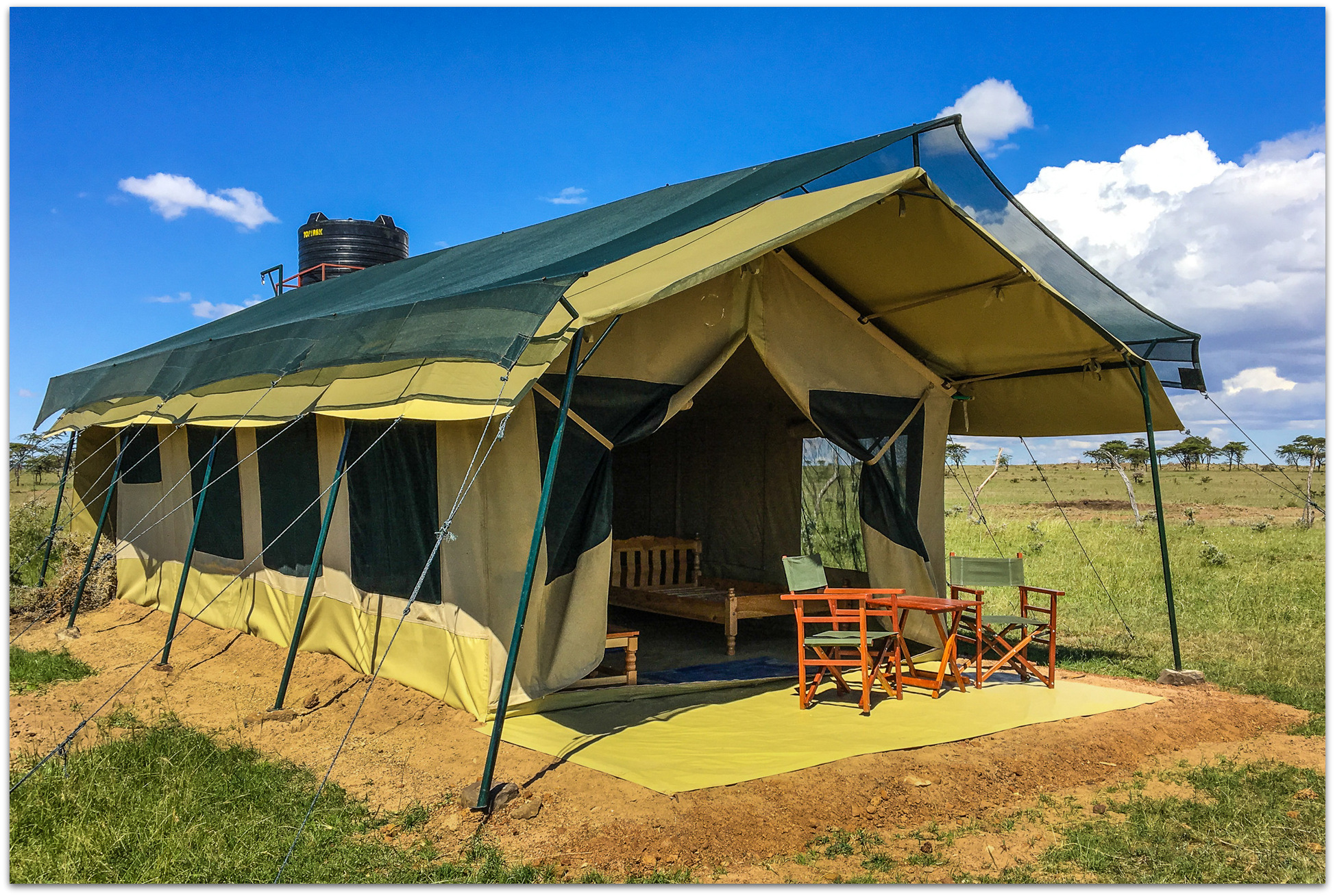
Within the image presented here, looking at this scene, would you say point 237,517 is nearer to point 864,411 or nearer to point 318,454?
point 318,454

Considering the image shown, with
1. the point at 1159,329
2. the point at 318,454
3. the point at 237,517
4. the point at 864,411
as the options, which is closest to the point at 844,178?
the point at 864,411

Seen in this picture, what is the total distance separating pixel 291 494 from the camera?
7.03 meters

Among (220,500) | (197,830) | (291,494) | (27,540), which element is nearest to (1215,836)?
(197,830)

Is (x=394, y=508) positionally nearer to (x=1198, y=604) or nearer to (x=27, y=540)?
(x=27, y=540)

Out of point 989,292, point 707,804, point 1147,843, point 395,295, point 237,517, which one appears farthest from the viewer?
point 237,517

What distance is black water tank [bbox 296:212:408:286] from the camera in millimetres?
12570

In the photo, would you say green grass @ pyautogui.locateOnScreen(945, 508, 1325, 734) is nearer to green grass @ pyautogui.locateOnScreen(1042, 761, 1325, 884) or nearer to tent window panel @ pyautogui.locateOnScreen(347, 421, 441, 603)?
green grass @ pyautogui.locateOnScreen(1042, 761, 1325, 884)

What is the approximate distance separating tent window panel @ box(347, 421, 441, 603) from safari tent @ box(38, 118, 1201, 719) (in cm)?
2

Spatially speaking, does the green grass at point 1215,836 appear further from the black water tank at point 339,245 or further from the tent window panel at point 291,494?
the black water tank at point 339,245

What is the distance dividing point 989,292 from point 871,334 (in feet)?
3.32

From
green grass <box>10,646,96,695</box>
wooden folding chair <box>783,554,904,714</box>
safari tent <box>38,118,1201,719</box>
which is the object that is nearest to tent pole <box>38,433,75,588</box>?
safari tent <box>38,118,1201,719</box>

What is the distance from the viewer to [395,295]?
7242 mm

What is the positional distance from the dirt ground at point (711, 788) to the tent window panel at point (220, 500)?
1584 millimetres

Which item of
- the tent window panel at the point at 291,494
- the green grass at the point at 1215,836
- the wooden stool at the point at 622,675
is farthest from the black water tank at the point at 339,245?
the green grass at the point at 1215,836
